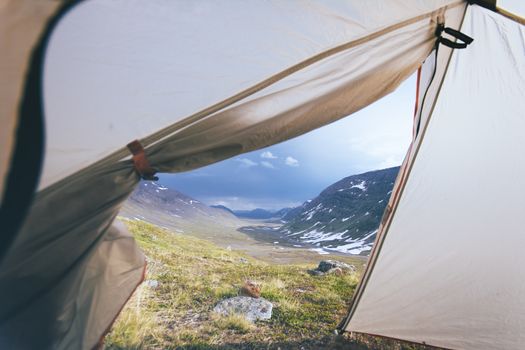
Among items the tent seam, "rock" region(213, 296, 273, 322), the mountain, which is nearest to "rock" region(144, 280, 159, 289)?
"rock" region(213, 296, 273, 322)

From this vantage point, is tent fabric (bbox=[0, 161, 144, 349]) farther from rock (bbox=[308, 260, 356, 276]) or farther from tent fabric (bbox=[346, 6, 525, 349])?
rock (bbox=[308, 260, 356, 276])

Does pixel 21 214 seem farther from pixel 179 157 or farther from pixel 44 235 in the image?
pixel 179 157

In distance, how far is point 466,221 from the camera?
348 cm

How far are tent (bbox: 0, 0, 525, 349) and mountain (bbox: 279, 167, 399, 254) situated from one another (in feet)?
352

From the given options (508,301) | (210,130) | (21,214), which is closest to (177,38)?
(210,130)

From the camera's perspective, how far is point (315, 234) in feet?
475

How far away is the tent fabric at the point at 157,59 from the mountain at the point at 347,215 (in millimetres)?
108586

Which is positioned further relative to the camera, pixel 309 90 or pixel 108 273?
pixel 108 273

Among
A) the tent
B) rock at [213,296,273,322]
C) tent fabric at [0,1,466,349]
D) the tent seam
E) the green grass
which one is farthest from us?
rock at [213,296,273,322]

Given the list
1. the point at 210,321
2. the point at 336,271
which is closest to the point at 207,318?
the point at 210,321

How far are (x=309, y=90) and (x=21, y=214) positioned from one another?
1.82 m

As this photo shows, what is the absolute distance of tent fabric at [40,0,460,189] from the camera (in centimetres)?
157

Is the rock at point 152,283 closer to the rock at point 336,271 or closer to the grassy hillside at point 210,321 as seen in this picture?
the grassy hillside at point 210,321

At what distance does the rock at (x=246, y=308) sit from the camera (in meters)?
4.40
